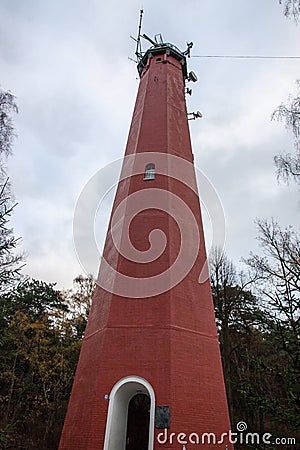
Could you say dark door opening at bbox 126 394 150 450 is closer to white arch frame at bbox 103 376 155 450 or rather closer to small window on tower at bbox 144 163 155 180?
white arch frame at bbox 103 376 155 450

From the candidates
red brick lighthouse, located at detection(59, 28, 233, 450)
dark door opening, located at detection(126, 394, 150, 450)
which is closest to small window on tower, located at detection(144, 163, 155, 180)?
red brick lighthouse, located at detection(59, 28, 233, 450)

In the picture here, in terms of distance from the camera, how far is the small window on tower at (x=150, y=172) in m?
11.6

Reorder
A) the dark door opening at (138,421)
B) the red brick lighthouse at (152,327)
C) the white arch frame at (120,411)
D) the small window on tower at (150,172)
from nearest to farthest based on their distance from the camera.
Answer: the white arch frame at (120,411) < the red brick lighthouse at (152,327) < the dark door opening at (138,421) < the small window on tower at (150,172)

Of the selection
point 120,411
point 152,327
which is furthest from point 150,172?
point 120,411

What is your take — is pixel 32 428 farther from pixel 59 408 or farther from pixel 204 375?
pixel 204 375

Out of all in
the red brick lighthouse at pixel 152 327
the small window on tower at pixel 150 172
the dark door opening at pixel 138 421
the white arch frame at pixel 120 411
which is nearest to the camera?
the white arch frame at pixel 120 411

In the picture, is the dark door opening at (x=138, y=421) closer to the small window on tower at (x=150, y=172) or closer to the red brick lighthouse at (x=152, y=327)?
the red brick lighthouse at (x=152, y=327)

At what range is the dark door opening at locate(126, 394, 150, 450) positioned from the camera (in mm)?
9696

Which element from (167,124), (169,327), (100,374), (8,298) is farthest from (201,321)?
(167,124)

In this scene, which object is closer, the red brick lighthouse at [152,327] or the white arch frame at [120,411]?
the white arch frame at [120,411]

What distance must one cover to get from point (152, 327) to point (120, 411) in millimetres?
2128

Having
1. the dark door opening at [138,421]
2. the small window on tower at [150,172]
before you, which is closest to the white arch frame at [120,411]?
the dark door opening at [138,421]

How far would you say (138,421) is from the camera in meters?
9.90

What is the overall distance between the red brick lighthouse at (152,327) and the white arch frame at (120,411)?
0.02 meters
